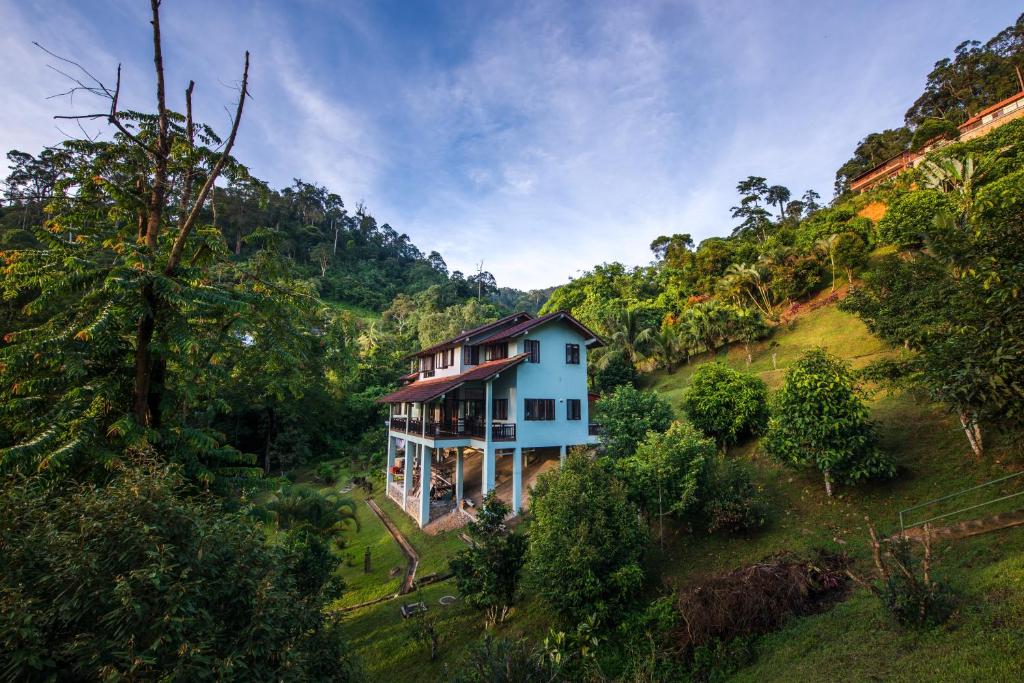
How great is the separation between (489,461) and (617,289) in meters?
43.9

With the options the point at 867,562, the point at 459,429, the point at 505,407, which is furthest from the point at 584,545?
the point at 459,429

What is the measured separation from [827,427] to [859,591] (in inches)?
208

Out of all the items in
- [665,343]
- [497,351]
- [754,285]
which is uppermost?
[754,285]

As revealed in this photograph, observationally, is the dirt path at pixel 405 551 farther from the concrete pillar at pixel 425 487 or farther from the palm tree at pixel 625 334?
the palm tree at pixel 625 334

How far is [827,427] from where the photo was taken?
13703 millimetres

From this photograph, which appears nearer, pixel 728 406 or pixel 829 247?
pixel 728 406

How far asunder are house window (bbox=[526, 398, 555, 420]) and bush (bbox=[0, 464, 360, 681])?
18.0 metres

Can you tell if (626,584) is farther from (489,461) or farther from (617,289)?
(617,289)

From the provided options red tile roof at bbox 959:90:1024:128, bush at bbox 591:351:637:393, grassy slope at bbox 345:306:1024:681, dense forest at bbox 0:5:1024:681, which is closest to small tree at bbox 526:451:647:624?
dense forest at bbox 0:5:1024:681

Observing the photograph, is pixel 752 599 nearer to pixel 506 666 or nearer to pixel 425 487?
pixel 506 666

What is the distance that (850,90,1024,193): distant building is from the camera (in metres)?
41.0

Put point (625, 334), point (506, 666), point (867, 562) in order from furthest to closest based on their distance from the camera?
point (625, 334) → point (867, 562) → point (506, 666)

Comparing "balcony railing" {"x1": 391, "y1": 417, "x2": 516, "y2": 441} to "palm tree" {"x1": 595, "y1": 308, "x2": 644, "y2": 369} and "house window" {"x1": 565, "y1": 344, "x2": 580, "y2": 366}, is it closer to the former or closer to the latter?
"house window" {"x1": 565, "y1": 344, "x2": 580, "y2": 366}

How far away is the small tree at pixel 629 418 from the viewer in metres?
19.4
